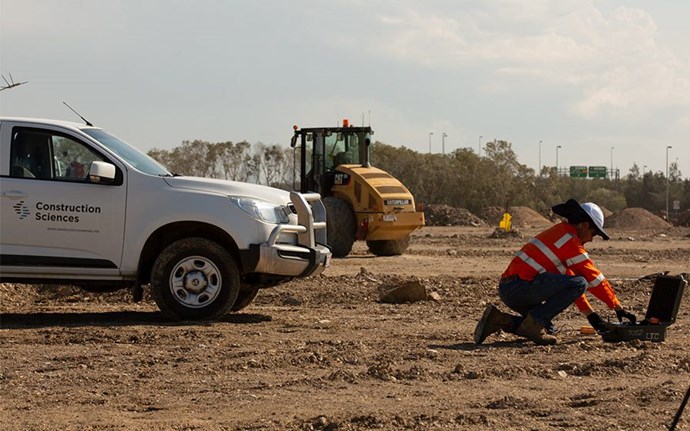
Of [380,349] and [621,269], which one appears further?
[621,269]

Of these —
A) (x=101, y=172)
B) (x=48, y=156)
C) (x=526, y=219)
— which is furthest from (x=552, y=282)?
(x=526, y=219)

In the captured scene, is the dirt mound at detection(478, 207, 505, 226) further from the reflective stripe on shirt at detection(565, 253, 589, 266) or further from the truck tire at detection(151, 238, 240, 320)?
the reflective stripe on shirt at detection(565, 253, 589, 266)

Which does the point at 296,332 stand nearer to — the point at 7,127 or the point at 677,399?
the point at 7,127

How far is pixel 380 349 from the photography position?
34.4 feet

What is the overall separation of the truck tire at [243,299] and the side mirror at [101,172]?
2.15 meters

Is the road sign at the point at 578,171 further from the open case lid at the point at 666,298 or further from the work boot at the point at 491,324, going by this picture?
the work boot at the point at 491,324

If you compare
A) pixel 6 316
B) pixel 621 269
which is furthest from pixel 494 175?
pixel 6 316

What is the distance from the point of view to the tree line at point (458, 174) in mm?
65750

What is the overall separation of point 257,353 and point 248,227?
7.60ft

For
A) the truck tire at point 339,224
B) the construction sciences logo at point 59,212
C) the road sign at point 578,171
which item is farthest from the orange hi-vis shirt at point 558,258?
the road sign at point 578,171

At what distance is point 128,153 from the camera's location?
12797 millimetres

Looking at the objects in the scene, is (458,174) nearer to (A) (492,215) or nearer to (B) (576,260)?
(A) (492,215)

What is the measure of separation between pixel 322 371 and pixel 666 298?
359cm

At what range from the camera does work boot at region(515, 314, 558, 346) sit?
10727mm
